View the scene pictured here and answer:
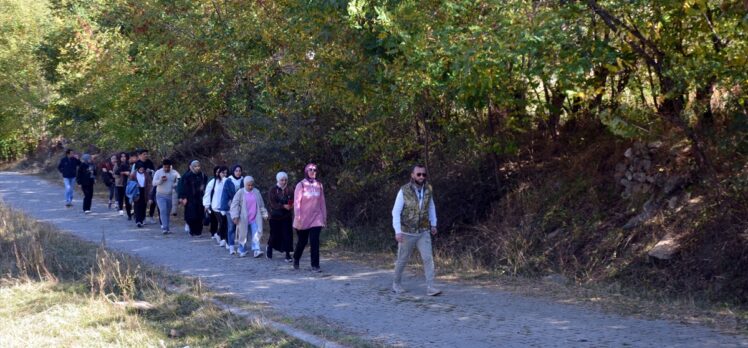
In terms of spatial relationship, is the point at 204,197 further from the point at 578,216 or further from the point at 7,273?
the point at 578,216

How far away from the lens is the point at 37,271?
13.7 m

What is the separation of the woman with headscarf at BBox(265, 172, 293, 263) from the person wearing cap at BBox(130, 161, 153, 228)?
6.02 m

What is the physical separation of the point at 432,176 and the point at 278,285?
4.53 metres

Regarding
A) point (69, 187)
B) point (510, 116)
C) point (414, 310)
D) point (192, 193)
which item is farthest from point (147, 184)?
point (414, 310)

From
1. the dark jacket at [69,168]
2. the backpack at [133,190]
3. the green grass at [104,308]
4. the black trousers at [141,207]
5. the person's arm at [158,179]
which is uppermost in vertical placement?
the dark jacket at [69,168]

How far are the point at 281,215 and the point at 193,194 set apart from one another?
403 centimetres

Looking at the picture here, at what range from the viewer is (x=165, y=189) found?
18.6 m

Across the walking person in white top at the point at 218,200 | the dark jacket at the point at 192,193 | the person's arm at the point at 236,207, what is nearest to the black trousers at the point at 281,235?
the person's arm at the point at 236,207

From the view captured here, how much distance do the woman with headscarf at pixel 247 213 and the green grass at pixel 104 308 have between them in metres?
1.84

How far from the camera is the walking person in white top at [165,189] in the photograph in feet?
61.0

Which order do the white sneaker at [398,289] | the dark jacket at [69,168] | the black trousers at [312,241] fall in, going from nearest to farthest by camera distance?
the white sneaker at [398,289] < the black trousers at [312,241] < the dark jacket at [69,168]

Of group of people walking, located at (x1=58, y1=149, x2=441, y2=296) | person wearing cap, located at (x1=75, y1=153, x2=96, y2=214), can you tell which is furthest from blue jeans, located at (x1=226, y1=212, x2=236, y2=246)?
person wearing cap, located at (x1=75, y1=153, x2=96, y2=214)

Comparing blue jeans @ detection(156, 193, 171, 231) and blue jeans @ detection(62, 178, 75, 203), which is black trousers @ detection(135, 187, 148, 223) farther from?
blue jeans @ detection(62, 178, 75, 203)

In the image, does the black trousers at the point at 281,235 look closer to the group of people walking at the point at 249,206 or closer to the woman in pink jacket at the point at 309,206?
the group of people walking at the point at 249,206
